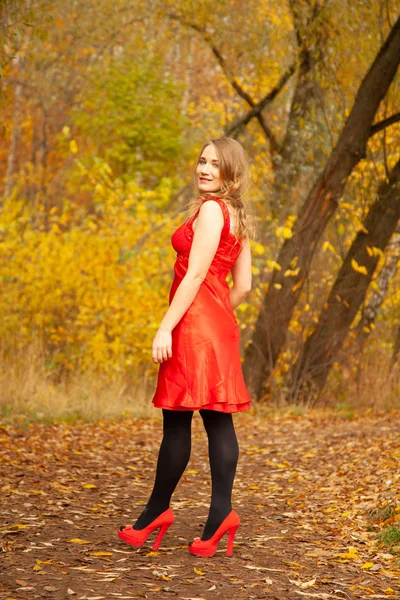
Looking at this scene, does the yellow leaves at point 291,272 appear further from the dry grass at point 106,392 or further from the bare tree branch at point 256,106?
the bare tree branch at point 256,106

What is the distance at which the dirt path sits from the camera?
3.41 metres

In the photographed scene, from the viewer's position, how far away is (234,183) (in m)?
3.80

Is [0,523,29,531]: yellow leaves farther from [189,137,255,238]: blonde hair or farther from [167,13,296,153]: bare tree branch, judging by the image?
[167,13,296,153]: bare tree branch

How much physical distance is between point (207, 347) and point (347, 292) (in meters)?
6.29

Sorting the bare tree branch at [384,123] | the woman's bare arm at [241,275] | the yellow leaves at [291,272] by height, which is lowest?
the woman's bare arm at [241,275]

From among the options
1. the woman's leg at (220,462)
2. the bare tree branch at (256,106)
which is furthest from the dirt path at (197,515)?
the bare tree branch at (256,106)

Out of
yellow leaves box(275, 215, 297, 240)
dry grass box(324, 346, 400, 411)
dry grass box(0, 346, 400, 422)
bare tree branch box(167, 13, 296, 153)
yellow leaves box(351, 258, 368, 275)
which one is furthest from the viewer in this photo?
bare tree branch box(167, 13, 296, 153)

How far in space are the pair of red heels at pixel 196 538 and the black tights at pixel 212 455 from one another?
0.03m

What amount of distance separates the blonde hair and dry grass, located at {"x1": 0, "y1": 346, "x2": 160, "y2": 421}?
4.61 m

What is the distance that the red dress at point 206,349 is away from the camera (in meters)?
3.64

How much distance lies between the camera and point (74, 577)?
3.41 m

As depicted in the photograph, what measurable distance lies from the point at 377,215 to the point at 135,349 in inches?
118

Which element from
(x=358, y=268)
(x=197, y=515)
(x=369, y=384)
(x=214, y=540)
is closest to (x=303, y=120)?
(x=358, y=268)

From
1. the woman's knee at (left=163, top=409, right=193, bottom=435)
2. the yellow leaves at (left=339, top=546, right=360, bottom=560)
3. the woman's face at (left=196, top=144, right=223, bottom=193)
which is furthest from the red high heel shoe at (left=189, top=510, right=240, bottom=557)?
the woman's face at (left=196, top=144, right=223, bottom=193)
